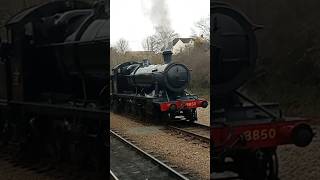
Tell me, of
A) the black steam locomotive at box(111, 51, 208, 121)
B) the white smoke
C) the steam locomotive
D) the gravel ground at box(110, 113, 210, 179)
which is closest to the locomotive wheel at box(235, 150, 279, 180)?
the steam locomotive

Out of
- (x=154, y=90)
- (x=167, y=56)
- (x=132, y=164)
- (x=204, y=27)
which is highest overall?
(x=204, y=27)

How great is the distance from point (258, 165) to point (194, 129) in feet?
1.26

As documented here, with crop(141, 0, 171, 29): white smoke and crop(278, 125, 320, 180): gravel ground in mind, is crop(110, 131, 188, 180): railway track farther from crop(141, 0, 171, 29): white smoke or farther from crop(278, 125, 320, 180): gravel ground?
crop(141, 0, 171, 29): white smoke

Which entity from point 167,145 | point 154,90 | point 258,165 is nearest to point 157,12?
point 154,90

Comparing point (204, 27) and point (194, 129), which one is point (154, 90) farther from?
point (204, 27)

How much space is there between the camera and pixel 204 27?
178 cm

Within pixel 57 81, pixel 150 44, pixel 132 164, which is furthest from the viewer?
pixel 57 81

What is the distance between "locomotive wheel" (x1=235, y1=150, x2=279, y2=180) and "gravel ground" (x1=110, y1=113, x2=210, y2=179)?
195 millimetres

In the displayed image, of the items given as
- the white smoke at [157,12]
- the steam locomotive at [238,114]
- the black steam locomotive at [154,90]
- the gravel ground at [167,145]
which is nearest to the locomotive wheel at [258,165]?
the steam locomotive at [238,114]

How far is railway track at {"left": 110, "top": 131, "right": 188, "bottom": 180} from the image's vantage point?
196cm

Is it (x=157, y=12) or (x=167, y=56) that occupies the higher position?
(x=157, y=12)

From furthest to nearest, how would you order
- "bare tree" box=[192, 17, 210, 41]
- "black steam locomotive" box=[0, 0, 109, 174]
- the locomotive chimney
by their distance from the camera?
"black steam locomotive" box=[0, 0, 109, 174] → the locomotive chimney → "bare tree" box=[192, 17, 210, 41]

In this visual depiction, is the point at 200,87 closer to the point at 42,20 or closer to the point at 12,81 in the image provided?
the point at 42,20

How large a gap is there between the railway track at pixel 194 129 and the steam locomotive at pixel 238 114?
3cm
